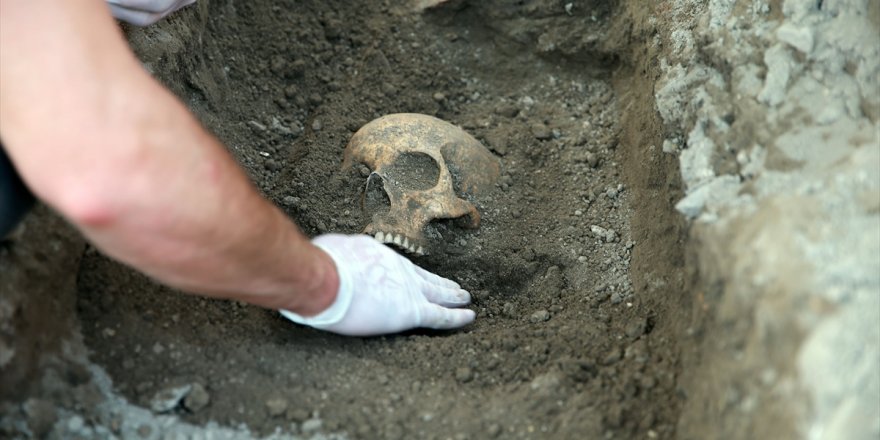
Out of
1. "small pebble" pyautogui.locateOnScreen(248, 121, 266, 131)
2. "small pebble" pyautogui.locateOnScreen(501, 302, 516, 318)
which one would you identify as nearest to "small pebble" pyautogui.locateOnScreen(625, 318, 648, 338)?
"small pebble" pyautogui.locateOnScreen(501, 302, 516, 318)

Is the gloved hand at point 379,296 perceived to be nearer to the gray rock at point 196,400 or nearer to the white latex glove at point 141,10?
the gray rock at point 196,400

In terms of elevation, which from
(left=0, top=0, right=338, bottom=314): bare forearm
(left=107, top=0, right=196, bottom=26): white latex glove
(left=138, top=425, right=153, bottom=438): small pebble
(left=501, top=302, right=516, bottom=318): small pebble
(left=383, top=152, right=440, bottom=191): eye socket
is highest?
(left=0, top=0, right=338, bottom=314): bare forearm

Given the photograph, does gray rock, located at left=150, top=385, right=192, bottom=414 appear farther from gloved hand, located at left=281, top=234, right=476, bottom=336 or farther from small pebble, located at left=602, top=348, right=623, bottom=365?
small pebble, located at left=602, top=348, right=623, bottom=365

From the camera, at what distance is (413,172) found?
2799 millimetres

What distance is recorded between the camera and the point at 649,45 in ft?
9.47

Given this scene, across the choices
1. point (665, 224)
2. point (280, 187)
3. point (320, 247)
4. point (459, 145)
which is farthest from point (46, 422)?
point (665, 224)

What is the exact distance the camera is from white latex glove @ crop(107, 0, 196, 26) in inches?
95.6

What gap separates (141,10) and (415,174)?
1.00m

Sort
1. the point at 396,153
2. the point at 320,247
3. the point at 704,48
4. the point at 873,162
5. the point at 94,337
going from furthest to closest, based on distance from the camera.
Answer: the point at 396,153 < the point at 704,48 < the point at 320,247 < the point at 94,337 < the point at 873,162

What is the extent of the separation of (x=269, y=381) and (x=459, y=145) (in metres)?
1.12

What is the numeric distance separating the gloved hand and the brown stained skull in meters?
0.21

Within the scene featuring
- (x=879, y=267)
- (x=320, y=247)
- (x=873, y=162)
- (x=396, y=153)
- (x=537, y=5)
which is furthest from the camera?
(x=537, y=5)

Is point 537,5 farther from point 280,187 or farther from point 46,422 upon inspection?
point 46,422

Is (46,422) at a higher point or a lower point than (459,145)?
lower
